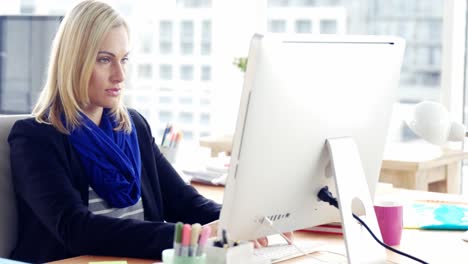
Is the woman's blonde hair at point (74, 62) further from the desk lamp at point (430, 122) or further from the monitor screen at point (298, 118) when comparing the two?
the desk lamp at point (430, 122)

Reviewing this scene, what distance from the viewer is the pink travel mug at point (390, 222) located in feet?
5.64

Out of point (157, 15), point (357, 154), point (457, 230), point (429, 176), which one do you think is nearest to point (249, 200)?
point (357, 154)

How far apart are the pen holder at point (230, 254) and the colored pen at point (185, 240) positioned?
0.26 feet

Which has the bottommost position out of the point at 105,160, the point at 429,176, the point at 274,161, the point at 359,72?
the point at 429,176

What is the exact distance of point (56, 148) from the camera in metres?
1.86

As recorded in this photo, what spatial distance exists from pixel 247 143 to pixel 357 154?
0.28 meters

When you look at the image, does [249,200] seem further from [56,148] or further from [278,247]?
[56,148]

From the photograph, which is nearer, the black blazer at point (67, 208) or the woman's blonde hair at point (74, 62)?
the black blazer at point (67, 208)

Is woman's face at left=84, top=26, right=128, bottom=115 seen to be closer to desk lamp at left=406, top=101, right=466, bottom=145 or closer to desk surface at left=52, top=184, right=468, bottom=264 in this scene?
desk surface at left=52, top=184, right=468, bottom=264

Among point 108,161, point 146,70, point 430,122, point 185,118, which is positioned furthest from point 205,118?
point 108,161

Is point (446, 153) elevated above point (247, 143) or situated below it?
below

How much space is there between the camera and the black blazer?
65.5 inches

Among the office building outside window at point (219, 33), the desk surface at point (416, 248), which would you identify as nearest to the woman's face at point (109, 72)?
the desk surface at point (416, 248)

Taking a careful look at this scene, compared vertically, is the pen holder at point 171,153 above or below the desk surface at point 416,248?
above
